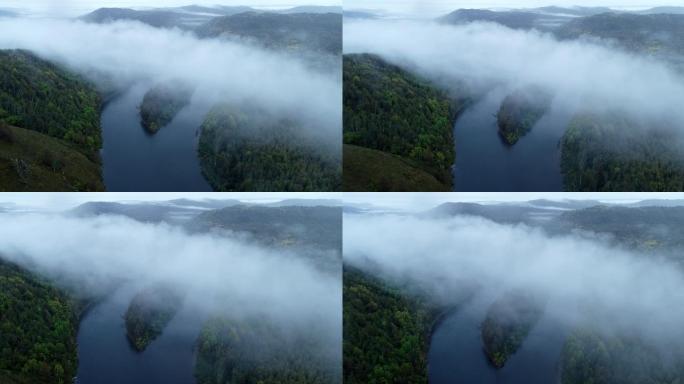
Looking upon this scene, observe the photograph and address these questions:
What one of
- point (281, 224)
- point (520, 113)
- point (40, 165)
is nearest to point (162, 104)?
point (40, 165)

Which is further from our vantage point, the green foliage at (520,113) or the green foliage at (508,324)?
the green foliage at (520,113)

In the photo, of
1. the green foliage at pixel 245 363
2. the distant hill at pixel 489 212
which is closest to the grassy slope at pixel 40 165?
the green foliage at pixel 245 363

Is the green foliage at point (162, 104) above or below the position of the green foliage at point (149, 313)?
above

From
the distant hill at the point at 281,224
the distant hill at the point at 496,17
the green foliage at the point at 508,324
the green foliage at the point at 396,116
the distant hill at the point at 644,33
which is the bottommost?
the green foliage at the point at 508,324

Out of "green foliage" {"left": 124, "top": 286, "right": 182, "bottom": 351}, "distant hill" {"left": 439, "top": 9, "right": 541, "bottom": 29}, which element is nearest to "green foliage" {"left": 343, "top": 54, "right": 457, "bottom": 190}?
"distant hill" {"left": 439, "top": 9, "right": 541, "bottom": 29}

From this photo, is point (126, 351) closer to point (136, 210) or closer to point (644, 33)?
point (136, 210)

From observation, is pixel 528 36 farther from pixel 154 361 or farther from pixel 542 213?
pixel 154 361

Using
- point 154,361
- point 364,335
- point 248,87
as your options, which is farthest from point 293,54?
point 154,361

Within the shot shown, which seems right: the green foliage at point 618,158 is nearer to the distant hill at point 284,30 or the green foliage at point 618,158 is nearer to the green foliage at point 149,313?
the distant hill at point 284,30

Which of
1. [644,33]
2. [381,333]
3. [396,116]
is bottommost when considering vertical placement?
[381,333]
